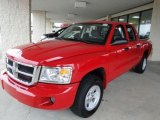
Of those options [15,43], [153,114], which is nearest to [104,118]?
[153,114]

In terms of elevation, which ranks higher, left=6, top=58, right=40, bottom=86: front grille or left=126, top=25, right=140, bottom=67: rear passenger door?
left=126, top=25, right=140, bottom=67: rear passenger door

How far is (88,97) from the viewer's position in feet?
8.82

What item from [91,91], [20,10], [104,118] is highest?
[20,10]

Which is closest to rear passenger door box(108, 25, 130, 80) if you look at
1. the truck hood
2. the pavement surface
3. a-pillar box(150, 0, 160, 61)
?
the truck hood

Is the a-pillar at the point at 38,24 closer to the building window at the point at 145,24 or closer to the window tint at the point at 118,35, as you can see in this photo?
the building window at the point at 145,24

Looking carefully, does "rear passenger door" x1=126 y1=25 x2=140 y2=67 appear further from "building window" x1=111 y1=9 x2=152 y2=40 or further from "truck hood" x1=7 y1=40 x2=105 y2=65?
"building window" x1=111 y1=9 x2=152 y2=40

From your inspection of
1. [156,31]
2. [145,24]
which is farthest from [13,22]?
[145,24]

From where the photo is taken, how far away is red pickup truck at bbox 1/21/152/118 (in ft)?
7.18

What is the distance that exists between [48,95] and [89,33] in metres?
1.81

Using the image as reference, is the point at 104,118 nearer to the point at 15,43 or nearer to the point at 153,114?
the point at 153,114

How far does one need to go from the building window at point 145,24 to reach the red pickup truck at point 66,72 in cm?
630

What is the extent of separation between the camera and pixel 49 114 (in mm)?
2781

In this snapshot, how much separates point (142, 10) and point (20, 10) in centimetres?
683

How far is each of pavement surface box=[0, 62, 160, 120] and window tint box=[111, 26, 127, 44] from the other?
1.25 metres
